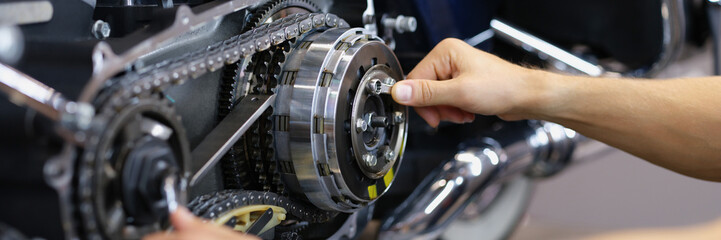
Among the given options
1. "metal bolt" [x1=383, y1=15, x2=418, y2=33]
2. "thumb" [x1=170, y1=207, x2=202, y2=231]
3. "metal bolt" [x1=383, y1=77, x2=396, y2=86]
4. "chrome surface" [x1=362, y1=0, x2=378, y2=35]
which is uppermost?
"chrome surface" [x1=362, y1=0, x2=378, y2=35]

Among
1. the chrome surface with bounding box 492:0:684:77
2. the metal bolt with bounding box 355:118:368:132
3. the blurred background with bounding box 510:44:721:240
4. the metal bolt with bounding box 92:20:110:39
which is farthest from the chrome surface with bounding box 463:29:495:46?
the blurred background with bounding box 510:44:721:240

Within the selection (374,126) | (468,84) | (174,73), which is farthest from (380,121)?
(174,73)

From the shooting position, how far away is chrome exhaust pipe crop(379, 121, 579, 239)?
0.94m

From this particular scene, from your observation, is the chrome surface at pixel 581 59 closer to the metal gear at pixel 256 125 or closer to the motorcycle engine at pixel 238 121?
the motorcycle engine at pixel 238 121

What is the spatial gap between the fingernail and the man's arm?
0.17 feet

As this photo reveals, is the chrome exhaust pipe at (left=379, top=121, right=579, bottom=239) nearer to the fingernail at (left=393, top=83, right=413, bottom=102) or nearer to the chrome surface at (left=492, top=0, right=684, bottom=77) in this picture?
the chrome surface at (left=492, top=0, right=684, bottom=77)

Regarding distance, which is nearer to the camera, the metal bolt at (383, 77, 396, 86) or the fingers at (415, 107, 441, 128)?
the metal bolt at (383, 77, 396, 86)

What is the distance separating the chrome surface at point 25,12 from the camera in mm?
521

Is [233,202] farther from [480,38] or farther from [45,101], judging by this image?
[480,38]

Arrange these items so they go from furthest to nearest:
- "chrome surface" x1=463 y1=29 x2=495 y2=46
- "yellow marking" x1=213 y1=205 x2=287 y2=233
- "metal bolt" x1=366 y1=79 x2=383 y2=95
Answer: "chrome surface" x1=463 y1=29 x2=495 y2=46 → "metal bolt" x1=366 y1=79 x2=383 y2=95 → "yellow marking" x1=213 y1=205 x2=287 y2=233

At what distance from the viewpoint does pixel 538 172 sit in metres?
1.28

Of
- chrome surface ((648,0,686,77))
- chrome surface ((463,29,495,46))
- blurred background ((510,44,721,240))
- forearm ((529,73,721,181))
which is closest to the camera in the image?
forearm ((529,73,721,181))

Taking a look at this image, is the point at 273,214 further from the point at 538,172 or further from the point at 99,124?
the point at 538,172

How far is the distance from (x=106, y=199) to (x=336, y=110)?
0.23 meters
